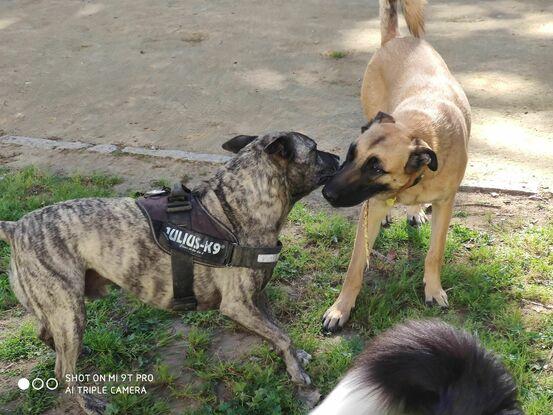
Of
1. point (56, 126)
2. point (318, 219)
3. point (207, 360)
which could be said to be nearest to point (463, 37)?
point (318, 219)

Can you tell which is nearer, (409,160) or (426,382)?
(426,382)

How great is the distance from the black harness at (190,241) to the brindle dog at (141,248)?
0.16 feet

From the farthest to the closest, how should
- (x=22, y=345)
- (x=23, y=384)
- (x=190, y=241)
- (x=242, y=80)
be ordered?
(x=242, y=80)
(x=22, y=345)
(x=23, y=384)
(x=190, y=241)

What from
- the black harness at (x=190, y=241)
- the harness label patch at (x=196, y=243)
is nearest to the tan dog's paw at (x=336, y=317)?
the black harness at (x=190, y=241)

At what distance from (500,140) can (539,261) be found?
182 centimetres

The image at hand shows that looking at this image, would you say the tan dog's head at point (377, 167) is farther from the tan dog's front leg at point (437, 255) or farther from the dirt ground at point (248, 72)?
the dirt ground at point (248, 72)

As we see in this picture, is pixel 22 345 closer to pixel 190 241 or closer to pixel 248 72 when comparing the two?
pixel 190 241

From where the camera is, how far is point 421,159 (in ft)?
11.3

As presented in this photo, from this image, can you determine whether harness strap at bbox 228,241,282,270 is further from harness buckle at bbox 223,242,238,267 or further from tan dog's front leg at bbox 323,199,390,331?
tan dog's front leg at bbox 323,199,390,331

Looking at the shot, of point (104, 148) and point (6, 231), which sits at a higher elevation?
point (6, 231)

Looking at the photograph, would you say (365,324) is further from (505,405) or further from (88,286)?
(505,405)

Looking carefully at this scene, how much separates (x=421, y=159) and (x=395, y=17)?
2.32 meters

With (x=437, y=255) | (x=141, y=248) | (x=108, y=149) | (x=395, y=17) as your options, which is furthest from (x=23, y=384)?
(x=395, y=17)

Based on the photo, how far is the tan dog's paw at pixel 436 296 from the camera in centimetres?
388
